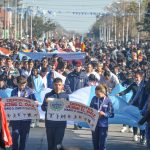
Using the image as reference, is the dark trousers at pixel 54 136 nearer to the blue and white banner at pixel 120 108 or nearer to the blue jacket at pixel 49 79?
the blue and white banner at pixel 120 108

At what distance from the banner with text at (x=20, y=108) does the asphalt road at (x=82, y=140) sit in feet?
6.55

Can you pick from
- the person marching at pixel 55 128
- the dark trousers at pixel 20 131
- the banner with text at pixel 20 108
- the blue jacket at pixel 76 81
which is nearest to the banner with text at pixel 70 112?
the person marching at pixel 55 128

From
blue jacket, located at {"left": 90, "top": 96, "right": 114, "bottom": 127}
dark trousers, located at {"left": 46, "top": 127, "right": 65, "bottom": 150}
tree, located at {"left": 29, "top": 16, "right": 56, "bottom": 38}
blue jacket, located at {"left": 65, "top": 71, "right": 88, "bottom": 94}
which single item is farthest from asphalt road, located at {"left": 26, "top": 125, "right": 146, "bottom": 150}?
tree, located at {"left": 29, "top": 16, "right": 56, "bottom": 38}

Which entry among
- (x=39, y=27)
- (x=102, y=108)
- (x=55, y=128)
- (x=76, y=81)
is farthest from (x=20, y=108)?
(x=39, y=27)

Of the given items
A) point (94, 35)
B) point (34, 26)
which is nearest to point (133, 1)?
point (34, 26)

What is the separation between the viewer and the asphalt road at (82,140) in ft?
51.3

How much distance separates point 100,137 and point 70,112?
72 centimetres

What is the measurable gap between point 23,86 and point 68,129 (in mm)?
5792

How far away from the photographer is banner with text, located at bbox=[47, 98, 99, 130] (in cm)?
1271

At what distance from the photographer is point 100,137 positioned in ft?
43.1

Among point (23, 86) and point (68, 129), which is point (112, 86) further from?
point (23, 86)

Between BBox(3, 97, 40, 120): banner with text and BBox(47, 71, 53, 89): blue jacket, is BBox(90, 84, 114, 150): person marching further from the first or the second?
BBox(47, 71, 53, 89): blue jacket

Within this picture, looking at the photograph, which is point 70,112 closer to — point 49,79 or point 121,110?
point 121,110

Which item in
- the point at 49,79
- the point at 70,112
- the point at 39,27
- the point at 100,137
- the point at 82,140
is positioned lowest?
the point at 39,27
